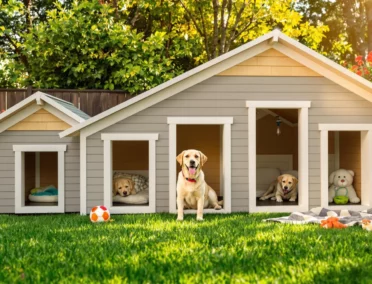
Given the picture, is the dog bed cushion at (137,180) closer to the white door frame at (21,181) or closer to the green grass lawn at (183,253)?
the white door frame at (21,181)

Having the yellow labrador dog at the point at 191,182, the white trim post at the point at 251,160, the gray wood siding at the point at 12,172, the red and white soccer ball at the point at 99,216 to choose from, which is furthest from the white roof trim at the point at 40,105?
the white trim post at the point at 251,160

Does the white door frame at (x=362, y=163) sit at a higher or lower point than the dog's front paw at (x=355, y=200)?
higher

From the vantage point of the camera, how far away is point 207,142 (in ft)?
36.1

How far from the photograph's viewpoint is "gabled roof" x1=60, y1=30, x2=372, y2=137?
805cm

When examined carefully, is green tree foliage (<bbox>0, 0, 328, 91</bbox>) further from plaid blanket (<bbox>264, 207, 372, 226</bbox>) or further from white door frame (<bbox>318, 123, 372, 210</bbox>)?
plaid blanket (<bbox>264, 207, 372, 226</bbox>)

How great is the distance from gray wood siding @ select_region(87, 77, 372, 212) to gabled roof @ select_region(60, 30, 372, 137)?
0.10m

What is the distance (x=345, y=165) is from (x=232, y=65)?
11.5 ft

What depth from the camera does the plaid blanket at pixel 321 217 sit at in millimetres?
6750

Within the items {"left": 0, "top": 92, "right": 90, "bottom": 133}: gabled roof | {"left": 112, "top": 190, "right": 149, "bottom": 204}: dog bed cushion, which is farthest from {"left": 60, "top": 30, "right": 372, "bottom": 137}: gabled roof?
{"left": 112, "top": 190, "right": 149, "bottom": 204}: dog bed cushion

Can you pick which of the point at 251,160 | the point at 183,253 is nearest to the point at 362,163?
the point at 251,160

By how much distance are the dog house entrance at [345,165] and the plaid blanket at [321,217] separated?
1.05 m

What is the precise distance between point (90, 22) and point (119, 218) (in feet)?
23.6

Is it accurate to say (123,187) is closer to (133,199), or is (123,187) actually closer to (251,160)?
(133,199)

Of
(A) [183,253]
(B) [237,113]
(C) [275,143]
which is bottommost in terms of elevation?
(A) [183,253]
